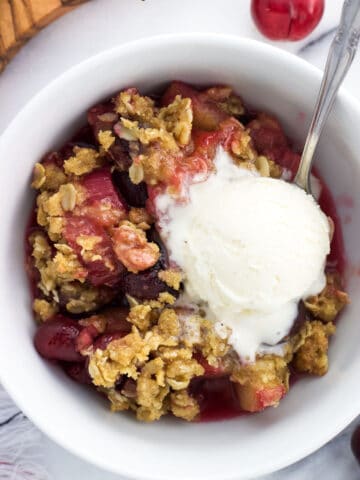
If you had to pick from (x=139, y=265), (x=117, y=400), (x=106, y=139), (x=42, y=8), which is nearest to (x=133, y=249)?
(x=139, y=265)

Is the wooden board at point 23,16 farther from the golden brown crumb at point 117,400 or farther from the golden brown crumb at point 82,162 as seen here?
the golden brown crumb at point 117,400

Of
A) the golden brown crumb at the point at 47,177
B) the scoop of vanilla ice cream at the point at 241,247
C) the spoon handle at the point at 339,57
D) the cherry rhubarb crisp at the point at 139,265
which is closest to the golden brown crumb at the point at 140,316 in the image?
the cherry rhubarb crisp at the point at 139,265

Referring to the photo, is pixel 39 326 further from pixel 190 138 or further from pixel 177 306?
pixel 190 138

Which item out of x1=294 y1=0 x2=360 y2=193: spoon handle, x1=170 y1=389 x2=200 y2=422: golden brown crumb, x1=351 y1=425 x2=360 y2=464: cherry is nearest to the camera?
x1=294 y1=0 x2=360 y2=193: spoon handle

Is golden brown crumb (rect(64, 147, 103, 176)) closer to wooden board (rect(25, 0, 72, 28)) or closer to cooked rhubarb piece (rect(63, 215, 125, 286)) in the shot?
cooked rhubarb piece (rect(63, 215, 125, 286))

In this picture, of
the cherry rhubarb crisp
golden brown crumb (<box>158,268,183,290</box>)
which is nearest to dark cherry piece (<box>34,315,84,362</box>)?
the cherry rhubarb crisp

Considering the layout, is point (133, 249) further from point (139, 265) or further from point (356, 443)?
point (356, 443)
